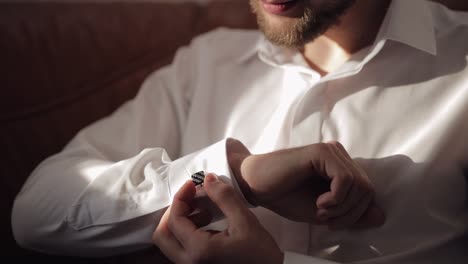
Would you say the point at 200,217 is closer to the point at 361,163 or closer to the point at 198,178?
the point at 198,178

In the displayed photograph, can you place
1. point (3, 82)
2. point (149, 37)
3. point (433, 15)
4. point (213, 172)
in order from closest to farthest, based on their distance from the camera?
1. point (213, 172)
2. point (433, 15)
3. point (3, 82)
4. point (149, 37)

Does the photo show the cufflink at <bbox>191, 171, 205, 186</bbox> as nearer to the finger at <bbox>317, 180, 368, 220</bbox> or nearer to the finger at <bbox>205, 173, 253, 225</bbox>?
the finger at <bbox>205, 173, 253, 225</bbox>

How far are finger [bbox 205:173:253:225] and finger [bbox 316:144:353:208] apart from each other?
0.31 feet

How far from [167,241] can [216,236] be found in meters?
0.08

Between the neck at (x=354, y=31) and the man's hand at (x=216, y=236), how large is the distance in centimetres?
34

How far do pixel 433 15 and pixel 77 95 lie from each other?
0.74m

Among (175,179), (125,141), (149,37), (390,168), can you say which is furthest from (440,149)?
(149,37)

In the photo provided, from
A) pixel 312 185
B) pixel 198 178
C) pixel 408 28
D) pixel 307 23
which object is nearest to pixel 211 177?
pixel 198 178

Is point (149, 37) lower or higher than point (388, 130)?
higher

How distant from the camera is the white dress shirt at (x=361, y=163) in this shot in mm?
657

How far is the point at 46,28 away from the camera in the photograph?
98 cm

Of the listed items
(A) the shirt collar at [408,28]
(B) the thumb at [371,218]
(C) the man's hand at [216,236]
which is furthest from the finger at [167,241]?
(A) the shirt collar at [408,28]

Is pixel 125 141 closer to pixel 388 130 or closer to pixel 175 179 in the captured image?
pixel 175 179

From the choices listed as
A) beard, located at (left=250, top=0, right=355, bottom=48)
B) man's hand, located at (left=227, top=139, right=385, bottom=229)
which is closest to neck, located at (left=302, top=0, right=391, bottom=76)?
beard, located at (left=250, top=0, right=355, bottom=48)
